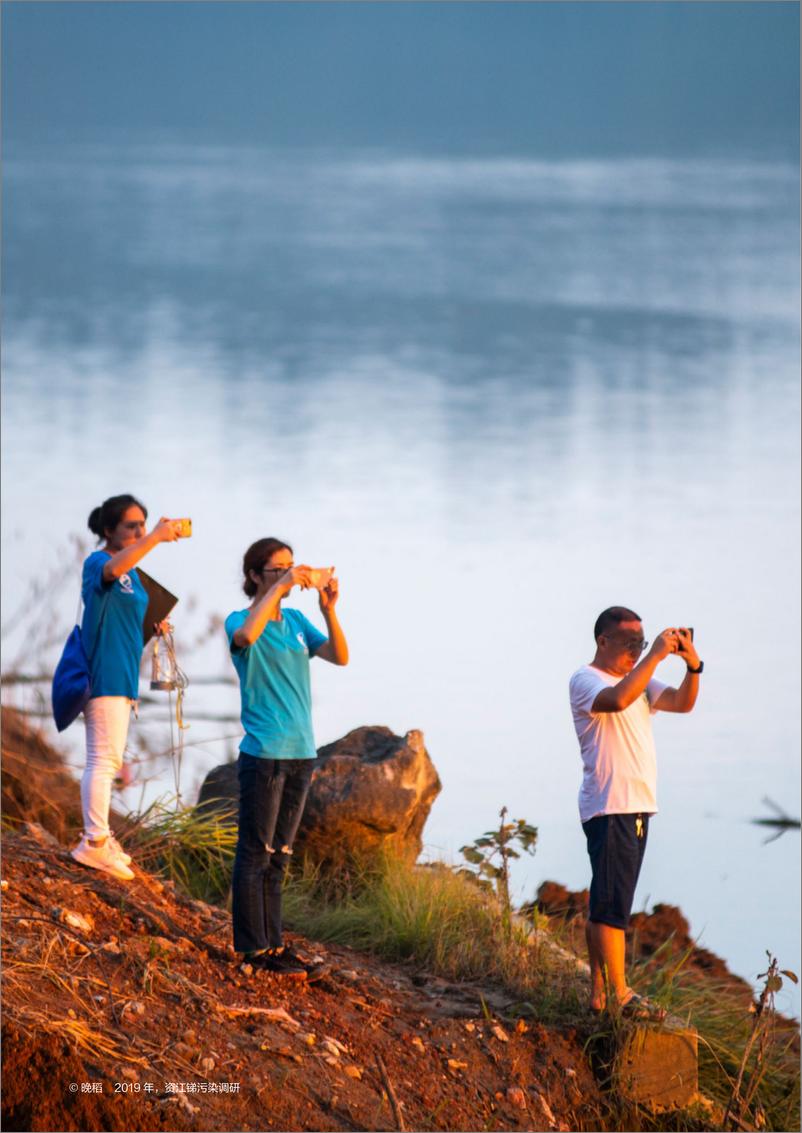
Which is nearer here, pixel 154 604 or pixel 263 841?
pixel 263 841

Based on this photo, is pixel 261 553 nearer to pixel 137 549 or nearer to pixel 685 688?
pixel 137 549

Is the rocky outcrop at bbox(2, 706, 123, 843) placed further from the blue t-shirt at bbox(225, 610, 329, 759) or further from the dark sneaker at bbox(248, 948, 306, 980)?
the blue t-shirt at bbox(225, 610, 329, 759)

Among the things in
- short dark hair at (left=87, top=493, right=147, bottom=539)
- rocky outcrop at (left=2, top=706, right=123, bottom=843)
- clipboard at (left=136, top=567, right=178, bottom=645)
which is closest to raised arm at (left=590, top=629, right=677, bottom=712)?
clipboard at (left=136, top=567, right=178, bottom=645)

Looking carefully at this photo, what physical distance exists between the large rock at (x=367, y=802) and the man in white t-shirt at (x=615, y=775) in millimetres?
1872

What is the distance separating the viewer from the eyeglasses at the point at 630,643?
24.9 feet

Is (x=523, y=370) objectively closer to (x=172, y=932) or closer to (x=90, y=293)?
(x=90, y=293)

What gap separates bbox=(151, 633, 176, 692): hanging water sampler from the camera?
834 cm

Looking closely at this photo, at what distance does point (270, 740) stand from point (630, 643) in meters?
1.40

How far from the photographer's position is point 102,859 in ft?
26.8

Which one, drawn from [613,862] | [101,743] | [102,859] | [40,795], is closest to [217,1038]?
[102,859]

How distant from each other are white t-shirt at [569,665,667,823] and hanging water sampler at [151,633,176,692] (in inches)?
70.1

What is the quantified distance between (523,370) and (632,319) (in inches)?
192

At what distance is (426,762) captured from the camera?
376 inches

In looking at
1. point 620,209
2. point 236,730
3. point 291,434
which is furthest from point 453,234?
point 236,730
